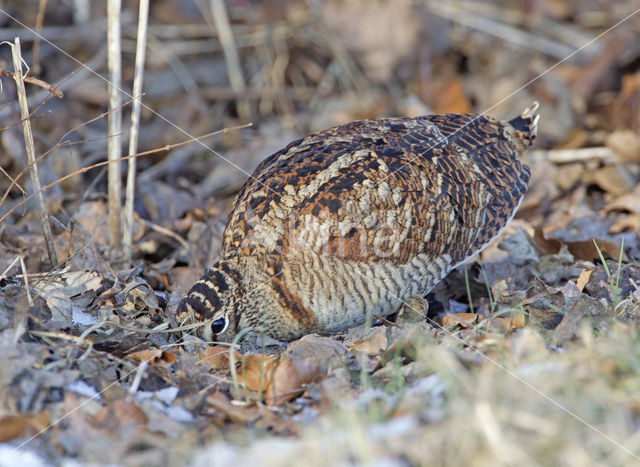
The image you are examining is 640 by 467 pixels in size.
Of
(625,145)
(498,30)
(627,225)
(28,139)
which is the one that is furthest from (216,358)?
(498,30)

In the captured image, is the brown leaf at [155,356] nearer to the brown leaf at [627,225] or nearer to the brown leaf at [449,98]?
the brown leaf at [627,225]

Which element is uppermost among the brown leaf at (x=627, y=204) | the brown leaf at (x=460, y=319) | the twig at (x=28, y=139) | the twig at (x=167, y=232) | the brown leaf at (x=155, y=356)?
the twig at (x=28, y=139)

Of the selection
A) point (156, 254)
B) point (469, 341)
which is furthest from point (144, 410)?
point (156, 254)

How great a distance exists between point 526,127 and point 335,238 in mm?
1778

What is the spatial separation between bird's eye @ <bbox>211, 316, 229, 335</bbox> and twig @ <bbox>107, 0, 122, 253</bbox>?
1.14 m

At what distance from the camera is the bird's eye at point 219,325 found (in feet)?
11.5

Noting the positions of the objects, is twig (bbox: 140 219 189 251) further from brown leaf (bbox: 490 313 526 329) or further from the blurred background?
brown leaf (bbox: 490 313 526 329)

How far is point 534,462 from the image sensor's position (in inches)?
77.8

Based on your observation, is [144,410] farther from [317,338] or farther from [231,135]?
[231,135]

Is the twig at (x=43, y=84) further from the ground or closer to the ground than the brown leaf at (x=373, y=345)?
further from the ground

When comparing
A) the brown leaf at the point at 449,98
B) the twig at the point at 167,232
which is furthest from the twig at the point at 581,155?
the twig at the point at 167,232

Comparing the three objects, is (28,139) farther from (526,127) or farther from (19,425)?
(526,127)

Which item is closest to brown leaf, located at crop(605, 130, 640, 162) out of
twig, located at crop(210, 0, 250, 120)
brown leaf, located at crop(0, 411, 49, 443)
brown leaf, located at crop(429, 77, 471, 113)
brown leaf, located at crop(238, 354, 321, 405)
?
brown leaf, located at crop(429, 77, 471, 113)

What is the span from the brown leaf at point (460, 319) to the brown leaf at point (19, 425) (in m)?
1.90
